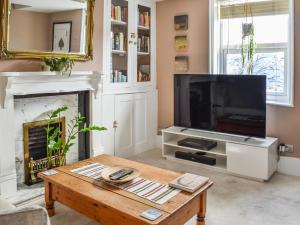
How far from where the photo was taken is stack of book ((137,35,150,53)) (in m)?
4.31

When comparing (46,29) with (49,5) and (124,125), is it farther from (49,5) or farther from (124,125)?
(124,125)

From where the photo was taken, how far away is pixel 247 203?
2.78 m

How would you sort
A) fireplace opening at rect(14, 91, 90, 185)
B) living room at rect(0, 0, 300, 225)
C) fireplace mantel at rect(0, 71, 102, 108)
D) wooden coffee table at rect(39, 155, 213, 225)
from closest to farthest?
1. wooden coffee table at rect(39, 155, 213, 225)
2. living room at rect(0, 0, 300, 225)
3. fireplace mantel at rect(0, 71, 102, 108)
4. fireplace opening at rect(14, 91, 90, 185)

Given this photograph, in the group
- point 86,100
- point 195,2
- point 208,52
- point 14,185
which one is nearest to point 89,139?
point 86,100

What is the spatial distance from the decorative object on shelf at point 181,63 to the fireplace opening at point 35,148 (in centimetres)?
180

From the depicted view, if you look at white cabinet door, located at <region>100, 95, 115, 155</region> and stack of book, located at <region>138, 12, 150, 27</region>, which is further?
stack of book, located at <region>138, 12, 150, 27</region>

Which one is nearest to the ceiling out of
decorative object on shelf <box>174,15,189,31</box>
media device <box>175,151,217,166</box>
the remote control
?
decorative object on shelf <box>174,15,189,31</box>

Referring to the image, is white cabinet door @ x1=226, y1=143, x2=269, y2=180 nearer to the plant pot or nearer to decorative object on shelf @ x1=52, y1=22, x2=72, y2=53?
the plant pot

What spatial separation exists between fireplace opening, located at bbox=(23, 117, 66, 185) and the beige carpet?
65cm

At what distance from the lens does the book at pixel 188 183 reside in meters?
2.04

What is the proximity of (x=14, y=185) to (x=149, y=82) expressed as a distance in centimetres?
235

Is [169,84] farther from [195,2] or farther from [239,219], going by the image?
[239,219]

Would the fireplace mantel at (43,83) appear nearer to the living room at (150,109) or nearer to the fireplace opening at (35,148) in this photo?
the living room at (150,109)

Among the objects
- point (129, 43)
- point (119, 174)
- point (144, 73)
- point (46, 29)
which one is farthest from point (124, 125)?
point (119, 174)
